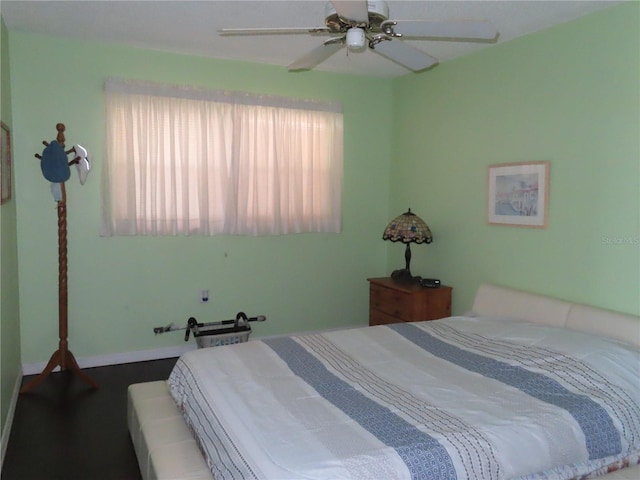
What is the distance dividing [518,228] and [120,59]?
3298 millimetres

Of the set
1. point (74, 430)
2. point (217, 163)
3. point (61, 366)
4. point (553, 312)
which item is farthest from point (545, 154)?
point (61, 366)

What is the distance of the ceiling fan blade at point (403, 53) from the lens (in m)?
2.37

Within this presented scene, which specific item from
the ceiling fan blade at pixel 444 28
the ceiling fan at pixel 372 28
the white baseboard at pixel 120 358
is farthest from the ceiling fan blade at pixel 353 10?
the white baseboard at pixel 120 358

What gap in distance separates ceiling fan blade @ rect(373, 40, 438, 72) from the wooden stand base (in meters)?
2.95

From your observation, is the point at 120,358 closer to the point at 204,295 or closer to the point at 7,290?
the point at 204,295

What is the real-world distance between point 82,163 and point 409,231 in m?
2.60

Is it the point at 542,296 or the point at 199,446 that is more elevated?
the point at 542,296

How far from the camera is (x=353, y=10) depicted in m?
1.89

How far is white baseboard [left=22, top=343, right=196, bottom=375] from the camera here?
3769 mm

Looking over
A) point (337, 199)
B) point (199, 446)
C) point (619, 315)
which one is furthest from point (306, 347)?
point (337, 199)

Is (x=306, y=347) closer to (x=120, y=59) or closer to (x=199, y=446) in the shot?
(x=199, y=446)

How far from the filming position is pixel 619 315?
2803mm

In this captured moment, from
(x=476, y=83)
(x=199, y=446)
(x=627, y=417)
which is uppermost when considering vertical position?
(x=476, y=83)

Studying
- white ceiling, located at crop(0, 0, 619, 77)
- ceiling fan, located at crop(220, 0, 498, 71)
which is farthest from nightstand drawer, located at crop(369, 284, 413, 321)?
ceiling fan, located at crop(220, 0, 498, 71)
